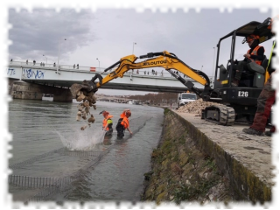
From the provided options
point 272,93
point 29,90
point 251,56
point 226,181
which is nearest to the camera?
point 226,181

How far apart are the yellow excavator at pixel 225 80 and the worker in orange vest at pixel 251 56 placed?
0.16 m

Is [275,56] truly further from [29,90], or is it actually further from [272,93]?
[29,90]

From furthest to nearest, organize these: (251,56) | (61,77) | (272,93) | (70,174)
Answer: (61,77) < (251,56) < (70,174) < (272,93)

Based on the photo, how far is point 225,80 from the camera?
834cm

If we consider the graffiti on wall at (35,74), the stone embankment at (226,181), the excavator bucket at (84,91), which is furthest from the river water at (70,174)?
the graffiti on wall at (35,74)

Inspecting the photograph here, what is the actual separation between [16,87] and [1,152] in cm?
4579

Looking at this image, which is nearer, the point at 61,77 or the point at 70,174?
the point at 70,174

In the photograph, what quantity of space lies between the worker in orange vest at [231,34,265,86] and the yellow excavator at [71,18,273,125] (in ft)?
0.52

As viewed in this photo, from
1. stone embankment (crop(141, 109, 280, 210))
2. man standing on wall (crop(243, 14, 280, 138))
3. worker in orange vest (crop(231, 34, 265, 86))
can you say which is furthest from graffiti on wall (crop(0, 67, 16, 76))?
stone embankment (crop(141, 109, 280, 210))

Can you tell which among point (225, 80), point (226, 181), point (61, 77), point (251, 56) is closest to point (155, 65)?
point (225, 80)

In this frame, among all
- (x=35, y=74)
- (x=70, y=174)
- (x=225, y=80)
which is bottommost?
(x=70, y=174)

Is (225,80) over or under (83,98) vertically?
over

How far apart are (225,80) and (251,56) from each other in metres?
1.08

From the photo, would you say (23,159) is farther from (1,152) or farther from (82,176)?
(82,176)
